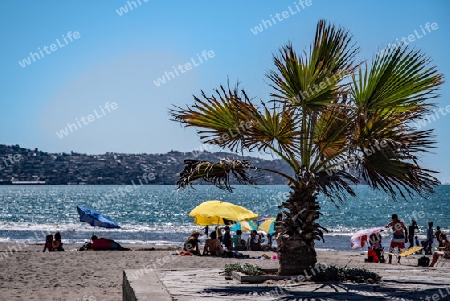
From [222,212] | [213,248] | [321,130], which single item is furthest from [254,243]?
[321,130]

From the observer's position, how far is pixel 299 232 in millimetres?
9688

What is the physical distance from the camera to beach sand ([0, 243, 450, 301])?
30.9 ft

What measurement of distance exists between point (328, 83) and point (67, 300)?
248 inches

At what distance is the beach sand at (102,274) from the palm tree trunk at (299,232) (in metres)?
0.53

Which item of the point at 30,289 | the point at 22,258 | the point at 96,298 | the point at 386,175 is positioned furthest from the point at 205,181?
the point at 22,258

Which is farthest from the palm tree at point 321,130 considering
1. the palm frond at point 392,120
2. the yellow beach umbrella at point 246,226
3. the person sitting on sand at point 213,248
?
the yellow beach umbrella at point 246,226

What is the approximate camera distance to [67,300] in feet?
38.4

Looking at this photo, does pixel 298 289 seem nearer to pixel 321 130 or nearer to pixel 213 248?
pixel 321 130

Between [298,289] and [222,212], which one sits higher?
[222,212]

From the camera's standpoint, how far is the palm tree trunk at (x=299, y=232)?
31.9 feet

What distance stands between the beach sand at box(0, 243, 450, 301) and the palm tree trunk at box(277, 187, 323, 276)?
1.74 feet

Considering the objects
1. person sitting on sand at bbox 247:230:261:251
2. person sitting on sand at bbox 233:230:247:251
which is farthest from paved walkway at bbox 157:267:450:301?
person sitting on sand at bbox 247:230:261:251

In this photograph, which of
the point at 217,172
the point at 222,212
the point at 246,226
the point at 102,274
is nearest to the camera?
the point at 217,172

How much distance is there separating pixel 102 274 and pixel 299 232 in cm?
708
